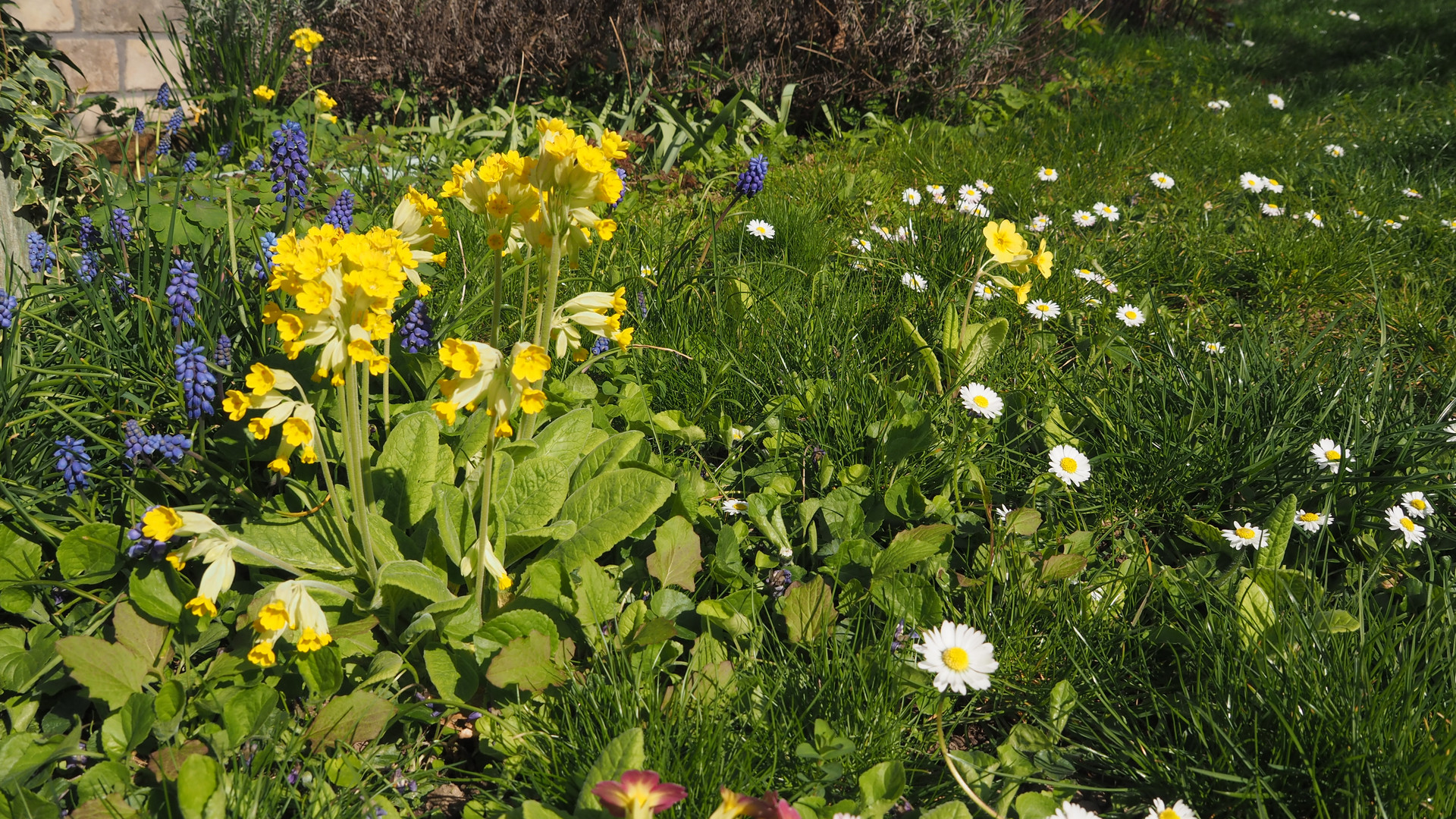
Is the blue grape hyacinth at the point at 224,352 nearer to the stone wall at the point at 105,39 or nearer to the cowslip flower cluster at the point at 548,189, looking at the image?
the cowslip flower cluster at the point at 548,189

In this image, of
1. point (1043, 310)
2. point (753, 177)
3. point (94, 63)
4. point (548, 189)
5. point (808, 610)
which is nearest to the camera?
point (548, 189)

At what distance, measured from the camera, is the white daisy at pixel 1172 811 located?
4.63 ft

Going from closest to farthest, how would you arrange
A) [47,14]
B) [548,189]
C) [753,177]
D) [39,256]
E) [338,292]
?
[338,292], [548,189], [39,256], [753,177], [47,14]

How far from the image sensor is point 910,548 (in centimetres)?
186

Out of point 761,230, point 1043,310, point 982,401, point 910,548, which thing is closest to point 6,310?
point 910,548

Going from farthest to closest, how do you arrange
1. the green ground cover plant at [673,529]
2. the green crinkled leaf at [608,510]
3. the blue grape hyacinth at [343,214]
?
1. the blue grape hyacinth at [343,214]
2. the green crinkled leaf at [608,510]
3. the green ground cover plant at [673,529]

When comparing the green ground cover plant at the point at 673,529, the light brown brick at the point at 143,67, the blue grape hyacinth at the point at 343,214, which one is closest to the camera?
the green ground cover plant at the point at 673,529

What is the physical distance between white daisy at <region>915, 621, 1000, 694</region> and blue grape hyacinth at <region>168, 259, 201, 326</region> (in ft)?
5.57

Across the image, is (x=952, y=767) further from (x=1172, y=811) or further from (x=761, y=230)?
(x=761, y=230)

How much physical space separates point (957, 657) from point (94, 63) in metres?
4.88

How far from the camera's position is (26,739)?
151 centimetres

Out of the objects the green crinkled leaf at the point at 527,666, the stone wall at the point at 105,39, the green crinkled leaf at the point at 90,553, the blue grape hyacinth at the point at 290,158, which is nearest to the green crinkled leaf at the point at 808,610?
the green crinkled leaf at the point at 527,666

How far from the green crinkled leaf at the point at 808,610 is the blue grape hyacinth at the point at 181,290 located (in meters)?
1.44

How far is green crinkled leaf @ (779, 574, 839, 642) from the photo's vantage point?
1751 mm
